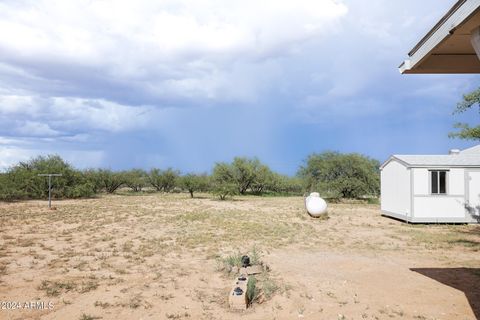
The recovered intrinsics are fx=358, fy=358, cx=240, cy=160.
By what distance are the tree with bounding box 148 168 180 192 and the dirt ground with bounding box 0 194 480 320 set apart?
2710cm

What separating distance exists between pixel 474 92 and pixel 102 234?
1501 cm

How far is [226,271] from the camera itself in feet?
24.0

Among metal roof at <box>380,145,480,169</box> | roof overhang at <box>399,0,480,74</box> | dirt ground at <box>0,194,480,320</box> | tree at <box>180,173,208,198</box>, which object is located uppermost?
roof overhang at <box>399,0,480,74</box>

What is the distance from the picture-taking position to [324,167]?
2841 cm

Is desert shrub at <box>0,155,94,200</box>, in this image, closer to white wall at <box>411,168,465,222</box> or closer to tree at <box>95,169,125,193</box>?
tree at <box>95,169,125,193</box>

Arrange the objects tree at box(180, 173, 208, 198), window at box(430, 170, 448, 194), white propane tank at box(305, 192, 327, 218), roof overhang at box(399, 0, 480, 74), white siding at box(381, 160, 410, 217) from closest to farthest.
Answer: roof overhang at box(399, 0, 480, 74) < window at box(430, 170, 448, 194) < white siding at box(381, 160, 410, 217) < white propane tank at box(305, 192, 327, 218) < tree at box(180, 173, 208, 198)

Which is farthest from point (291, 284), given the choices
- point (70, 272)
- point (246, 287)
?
point (70, 272)

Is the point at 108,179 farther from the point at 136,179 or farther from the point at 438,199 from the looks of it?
the point at 438,199

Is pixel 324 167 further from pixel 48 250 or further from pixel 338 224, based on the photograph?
pixel 48 250

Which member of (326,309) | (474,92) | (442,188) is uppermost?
(474,92)

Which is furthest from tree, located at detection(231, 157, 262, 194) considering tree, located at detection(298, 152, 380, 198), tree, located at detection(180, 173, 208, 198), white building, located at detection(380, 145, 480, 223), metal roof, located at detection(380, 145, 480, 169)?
white building, located at detection(380, 145, 480, 223)

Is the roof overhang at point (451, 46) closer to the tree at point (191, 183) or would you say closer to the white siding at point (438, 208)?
the white siding at point (438, 208)

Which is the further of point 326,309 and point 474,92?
point 474,92

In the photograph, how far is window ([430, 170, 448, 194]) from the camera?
1542cm
